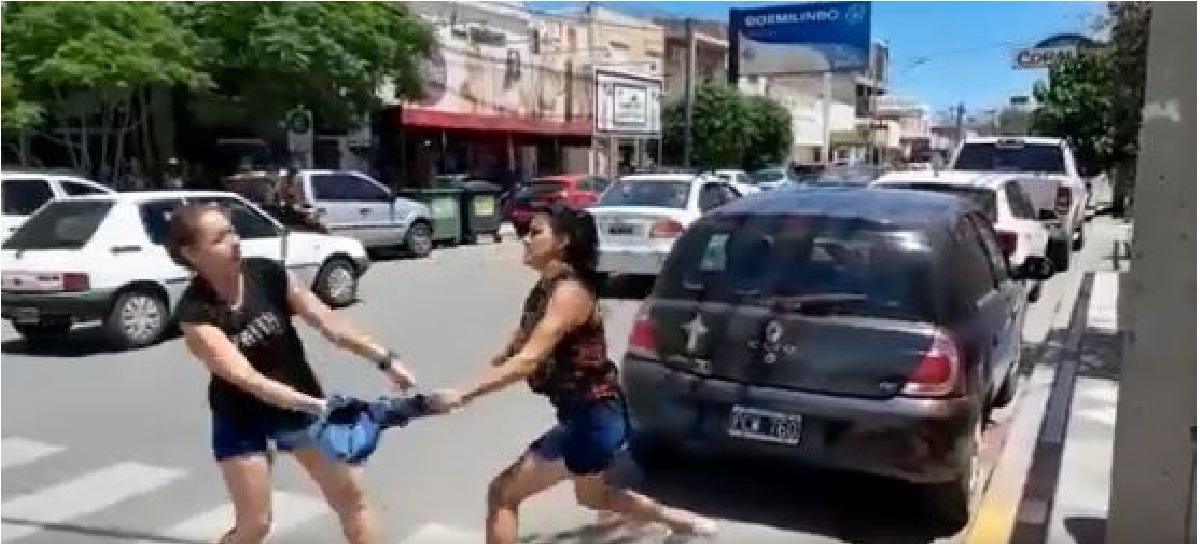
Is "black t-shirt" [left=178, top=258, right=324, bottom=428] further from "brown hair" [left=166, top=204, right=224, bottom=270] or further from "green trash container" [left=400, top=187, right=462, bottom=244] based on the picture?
"green trash container" [left=400, top=187, right=462, bottom=244]

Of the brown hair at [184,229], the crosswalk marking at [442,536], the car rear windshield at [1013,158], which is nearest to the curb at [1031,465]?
the crosswalk marking at [442,536]

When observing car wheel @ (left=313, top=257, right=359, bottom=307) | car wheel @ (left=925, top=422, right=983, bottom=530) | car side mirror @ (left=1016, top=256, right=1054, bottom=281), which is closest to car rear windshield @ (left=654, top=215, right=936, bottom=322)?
car wheel @ (left=925, top=422, right=983, bottom=530)

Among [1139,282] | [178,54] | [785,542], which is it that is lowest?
[785,542]

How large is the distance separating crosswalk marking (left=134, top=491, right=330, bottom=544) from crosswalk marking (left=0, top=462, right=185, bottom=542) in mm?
526

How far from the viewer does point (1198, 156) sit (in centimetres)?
386

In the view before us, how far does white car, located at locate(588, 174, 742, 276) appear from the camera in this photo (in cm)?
1334

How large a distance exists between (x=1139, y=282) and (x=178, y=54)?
769 inches

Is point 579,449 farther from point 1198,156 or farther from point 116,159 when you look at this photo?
point 116,159

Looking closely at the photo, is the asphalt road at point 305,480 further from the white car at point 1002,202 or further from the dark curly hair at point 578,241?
the white car at point 1002,202

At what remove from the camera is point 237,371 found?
12.0 feet

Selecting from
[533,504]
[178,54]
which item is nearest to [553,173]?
[178,54]

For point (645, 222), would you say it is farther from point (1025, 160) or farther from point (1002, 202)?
point (1025, 160)

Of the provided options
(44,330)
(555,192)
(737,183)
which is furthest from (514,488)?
(555,192)

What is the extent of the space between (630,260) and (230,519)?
852 centimetres
